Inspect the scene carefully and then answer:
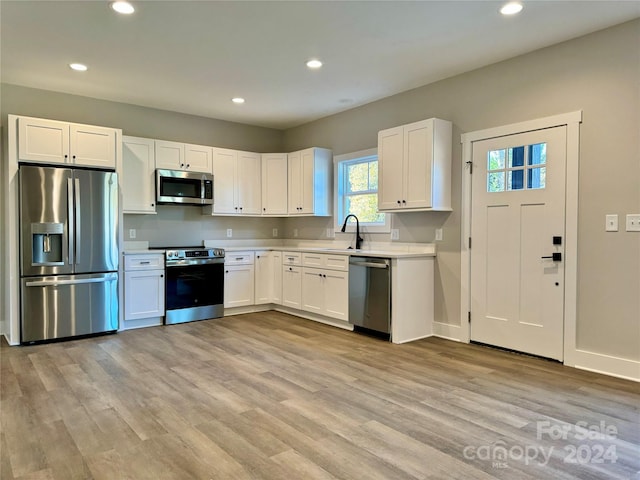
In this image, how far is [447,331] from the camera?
14.4ft

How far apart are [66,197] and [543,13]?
4.51 metres

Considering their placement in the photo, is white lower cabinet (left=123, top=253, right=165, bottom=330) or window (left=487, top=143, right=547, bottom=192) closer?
window (left=487, top=143, right=547, bottom=192)

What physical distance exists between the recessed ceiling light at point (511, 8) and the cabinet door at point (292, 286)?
349 centimetres

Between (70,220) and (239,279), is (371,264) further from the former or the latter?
(70,220)

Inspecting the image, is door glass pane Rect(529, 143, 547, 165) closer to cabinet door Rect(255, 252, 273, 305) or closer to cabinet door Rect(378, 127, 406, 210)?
cabinet door Rect(378, 127, 406, 210)

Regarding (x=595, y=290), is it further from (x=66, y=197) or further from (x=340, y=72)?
(x=66, y=197)

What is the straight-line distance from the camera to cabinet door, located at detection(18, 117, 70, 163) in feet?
13.7

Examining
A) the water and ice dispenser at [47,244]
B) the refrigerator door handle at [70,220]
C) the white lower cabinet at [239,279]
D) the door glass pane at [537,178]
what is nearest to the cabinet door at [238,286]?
the white lower cabinet at [239,279]

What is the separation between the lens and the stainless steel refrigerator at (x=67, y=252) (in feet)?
13.7

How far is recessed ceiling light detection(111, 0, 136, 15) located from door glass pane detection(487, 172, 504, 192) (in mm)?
3273

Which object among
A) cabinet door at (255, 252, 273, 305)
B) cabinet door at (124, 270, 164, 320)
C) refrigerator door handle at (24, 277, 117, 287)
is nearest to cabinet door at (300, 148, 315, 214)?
cabinet door at (255, 252, 273, 305)

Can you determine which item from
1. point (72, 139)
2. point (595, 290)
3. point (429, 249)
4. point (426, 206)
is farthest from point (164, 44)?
point (595, 290)

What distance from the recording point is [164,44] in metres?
3.58

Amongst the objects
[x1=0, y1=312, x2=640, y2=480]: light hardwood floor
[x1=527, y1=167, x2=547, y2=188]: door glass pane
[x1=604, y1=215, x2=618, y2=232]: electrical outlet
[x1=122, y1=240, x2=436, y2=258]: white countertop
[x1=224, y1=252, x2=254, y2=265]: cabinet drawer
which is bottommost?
[x1=0, y1=312, x2=640, y2=480]: light hardwood floor
